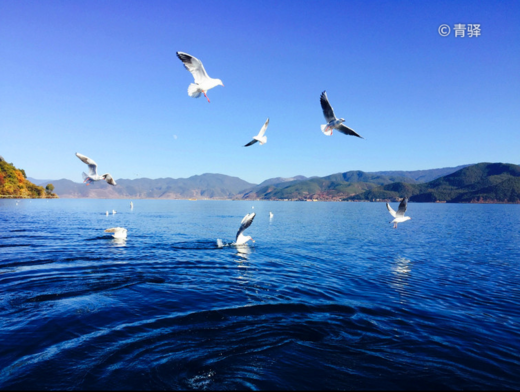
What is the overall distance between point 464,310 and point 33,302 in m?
18.0

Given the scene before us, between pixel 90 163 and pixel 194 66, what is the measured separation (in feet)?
34.6

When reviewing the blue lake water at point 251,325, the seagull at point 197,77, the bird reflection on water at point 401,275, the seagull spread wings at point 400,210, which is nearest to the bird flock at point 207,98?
the seagull at point 197,77

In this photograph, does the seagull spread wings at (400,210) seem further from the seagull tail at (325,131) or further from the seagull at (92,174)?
the seagull at (92,174)

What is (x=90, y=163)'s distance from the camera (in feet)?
57.0

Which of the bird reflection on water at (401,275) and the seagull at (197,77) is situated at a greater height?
the seagull at (197,77)

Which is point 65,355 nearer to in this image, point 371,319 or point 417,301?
point 371,319

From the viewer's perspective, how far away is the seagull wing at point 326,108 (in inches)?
513

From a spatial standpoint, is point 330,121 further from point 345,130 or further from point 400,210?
point 400,210

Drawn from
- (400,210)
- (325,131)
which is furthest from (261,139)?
(400,210)

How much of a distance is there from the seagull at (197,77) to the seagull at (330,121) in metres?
4.82

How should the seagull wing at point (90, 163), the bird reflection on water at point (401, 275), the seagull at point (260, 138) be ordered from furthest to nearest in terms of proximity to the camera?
the seagull wing at point (90, 163) < the seagull at point (260, 138) < the bird reflection on water at point (401, 275)

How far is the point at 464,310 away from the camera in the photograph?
39.6 ft

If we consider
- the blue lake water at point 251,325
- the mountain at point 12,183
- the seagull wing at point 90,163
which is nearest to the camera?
the blue lake water at point 251,325

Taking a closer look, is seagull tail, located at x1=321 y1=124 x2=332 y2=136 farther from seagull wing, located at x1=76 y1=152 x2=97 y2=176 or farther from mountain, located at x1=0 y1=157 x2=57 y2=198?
mountain, located at x1=0 y1=157 x2=57 y2=198
